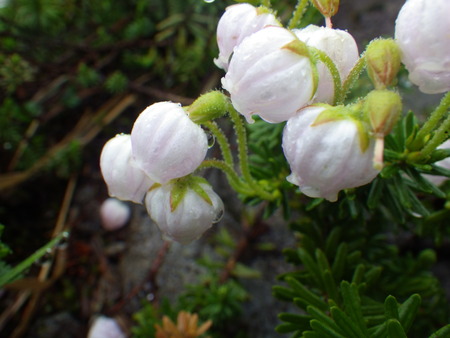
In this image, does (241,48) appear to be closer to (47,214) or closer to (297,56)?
(297,56)

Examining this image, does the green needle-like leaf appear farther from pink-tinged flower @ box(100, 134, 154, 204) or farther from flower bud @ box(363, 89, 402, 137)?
pink-tinged flower @ box(100, 134, 154, 204)

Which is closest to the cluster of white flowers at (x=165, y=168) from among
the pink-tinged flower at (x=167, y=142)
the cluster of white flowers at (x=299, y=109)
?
the pink-tinged flower at (x=167, y=142)

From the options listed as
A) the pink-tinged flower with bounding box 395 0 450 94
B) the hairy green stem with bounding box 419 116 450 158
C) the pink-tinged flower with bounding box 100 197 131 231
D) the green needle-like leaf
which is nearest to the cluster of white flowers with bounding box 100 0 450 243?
the pink-tinged flower with bounding box 395 0 450 94

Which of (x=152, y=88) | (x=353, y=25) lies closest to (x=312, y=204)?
(x=152, y=88)

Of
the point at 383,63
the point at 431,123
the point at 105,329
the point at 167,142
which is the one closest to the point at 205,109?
the point at 167,142

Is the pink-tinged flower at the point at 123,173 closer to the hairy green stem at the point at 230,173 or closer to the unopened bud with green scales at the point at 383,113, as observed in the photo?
the hairy green stem at the point at 230,173

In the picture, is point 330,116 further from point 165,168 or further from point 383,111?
point 165,168
